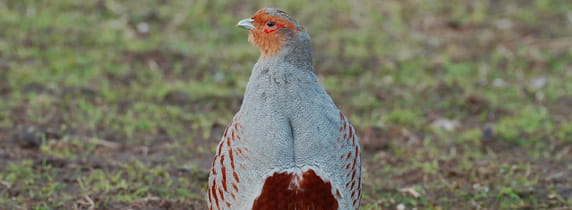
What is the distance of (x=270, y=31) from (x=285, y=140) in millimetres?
451

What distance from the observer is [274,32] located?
3301 mm

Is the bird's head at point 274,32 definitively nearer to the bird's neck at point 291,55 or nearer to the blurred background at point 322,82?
the bird's neck at point 291,55

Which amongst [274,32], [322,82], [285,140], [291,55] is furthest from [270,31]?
[322,82]

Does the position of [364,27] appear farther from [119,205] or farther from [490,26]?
[119,205]

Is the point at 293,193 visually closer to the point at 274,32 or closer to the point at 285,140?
the point at 285,140

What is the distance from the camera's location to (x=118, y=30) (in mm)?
8055

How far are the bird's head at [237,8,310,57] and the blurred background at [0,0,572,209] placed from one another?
1.35 meters

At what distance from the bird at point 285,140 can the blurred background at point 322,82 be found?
46.7 inches

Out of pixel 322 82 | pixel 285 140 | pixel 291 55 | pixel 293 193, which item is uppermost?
pixel 291 55

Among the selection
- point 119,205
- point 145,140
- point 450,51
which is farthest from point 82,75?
point 450,51

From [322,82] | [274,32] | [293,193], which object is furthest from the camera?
[322,82]

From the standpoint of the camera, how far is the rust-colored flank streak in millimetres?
3184

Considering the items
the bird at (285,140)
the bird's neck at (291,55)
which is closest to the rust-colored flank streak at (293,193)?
the bird at (285,140)

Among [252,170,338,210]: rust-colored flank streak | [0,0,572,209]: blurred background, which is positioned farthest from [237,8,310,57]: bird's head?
[0,0,572,209]: blurred background
